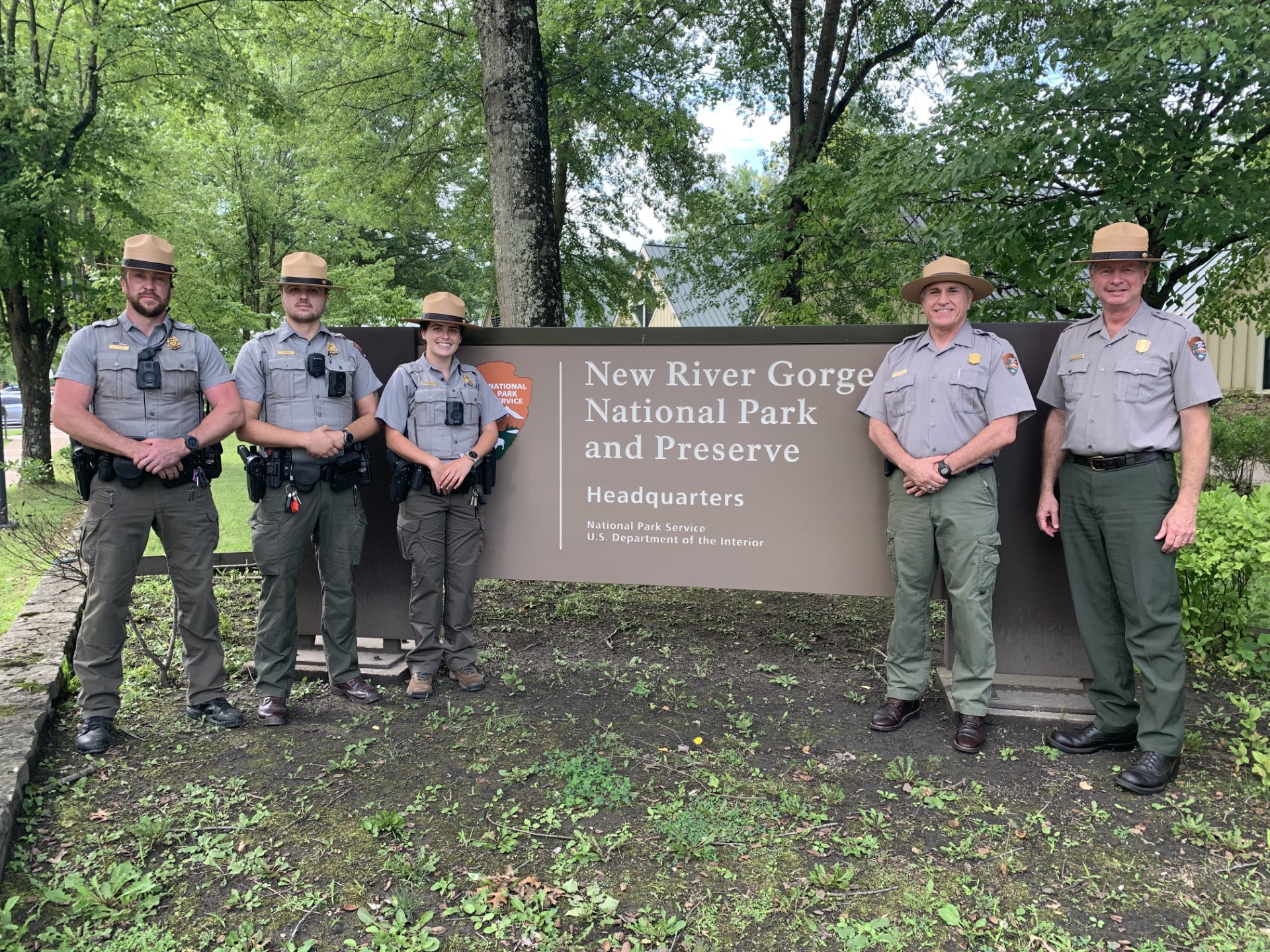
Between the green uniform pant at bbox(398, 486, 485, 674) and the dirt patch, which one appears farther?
the green uniform pant at bbox(398, 486, 485, 674)

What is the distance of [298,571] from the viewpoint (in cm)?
405

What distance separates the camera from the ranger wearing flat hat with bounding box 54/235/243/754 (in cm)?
360

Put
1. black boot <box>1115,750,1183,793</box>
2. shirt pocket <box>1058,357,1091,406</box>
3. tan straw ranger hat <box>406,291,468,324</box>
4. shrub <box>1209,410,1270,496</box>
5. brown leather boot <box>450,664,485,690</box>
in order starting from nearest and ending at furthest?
black boot <box>1115,750,1183,793</box>
shirt pocket <box>1058,357,1091,406</box>
tan straw ranger hat <box>406,291,468,324</box>
brown leather boot <box>450,664,485,690</box>
shrub <box>1209,410,1270,496</box>

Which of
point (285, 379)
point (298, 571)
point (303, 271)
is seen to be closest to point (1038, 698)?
point (298, 571)

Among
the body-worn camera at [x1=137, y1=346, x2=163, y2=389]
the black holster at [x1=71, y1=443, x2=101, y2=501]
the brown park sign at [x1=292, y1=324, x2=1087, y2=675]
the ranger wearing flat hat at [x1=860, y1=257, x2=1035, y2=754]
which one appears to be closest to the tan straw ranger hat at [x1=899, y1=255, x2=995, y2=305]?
the ranger wearing flat hat at [x1=860, y1=257, x2=1035, y2=754]

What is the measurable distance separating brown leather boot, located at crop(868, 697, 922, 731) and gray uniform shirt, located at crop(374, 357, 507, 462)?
7.52 feet

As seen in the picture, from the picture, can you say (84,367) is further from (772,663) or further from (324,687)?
(772,663)

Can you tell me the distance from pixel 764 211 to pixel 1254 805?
10.8 m

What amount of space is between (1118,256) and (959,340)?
2.17ft

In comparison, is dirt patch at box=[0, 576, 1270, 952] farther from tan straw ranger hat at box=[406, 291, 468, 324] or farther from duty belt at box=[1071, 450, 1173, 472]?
tan straw ranger hat at box=[406, 291, 468, 324]

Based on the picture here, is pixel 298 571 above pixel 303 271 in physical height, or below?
below

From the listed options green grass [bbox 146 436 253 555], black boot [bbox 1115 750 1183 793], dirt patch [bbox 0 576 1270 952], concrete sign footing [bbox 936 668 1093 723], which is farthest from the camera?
green grass [bbox 146 436 253 555]

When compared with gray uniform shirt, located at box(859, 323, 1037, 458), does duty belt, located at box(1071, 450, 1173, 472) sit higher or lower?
lower

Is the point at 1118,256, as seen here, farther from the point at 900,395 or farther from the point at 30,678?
the point at 30,678
